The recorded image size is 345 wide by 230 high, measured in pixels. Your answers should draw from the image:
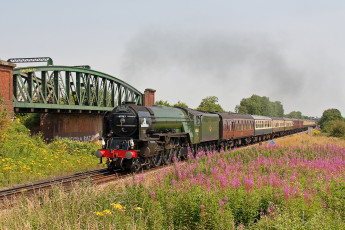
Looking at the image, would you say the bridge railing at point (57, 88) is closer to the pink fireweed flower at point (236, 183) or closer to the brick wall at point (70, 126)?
the brick wall at point (70, 126)

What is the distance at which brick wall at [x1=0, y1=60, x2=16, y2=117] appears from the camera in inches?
835

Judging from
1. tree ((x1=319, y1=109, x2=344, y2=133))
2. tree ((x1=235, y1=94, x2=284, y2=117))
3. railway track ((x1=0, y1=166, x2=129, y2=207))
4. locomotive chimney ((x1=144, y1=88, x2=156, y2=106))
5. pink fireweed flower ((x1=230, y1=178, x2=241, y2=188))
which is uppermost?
tree ((x1=235, y1=94, x2=284, y2=117))

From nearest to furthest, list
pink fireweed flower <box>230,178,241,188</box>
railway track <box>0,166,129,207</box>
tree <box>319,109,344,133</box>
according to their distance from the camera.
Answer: pink fireweed flower <box>230,178,241,188</box>
railway track <box>0,166,129,207</box>
tree <box>319,109,344,133</box>

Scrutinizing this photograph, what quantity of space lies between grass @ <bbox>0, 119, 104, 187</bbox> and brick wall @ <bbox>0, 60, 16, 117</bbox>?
1.38 meters

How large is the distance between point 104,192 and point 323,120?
73.9 meters

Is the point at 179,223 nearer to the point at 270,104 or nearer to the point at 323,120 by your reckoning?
the point at 323,120

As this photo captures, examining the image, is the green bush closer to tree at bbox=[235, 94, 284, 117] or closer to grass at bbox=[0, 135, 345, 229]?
grass at bbox=[0, 135, 345, 229]

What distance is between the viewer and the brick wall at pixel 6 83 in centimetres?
2120

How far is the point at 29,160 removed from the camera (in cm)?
1659

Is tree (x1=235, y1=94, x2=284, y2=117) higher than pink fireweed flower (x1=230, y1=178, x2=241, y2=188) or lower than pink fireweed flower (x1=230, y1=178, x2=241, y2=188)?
higher

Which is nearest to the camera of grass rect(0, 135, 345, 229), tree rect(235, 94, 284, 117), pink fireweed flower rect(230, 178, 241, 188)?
grass rect(0, 135, 345, 229)

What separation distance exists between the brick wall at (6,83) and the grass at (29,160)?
1379 mm

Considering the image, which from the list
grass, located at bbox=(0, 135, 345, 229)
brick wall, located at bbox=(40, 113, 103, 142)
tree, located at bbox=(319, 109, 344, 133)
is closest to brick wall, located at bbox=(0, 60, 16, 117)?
brick wall, located at bbox=(40, 113, 103, 142)

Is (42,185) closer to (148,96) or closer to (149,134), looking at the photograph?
(149,134)
